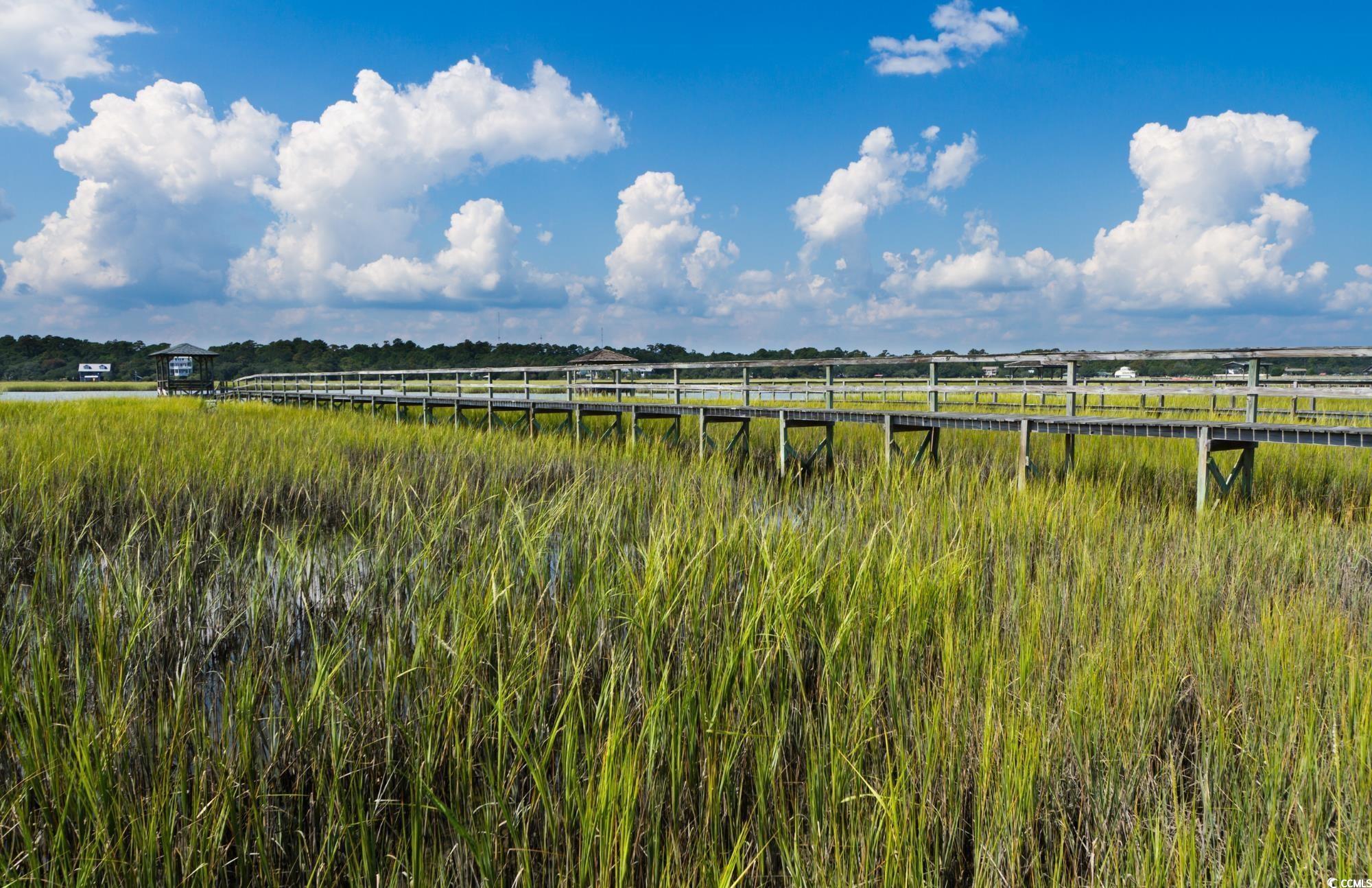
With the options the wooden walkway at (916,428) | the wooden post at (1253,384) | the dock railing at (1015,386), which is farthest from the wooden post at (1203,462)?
the wooden post at (1253,384)

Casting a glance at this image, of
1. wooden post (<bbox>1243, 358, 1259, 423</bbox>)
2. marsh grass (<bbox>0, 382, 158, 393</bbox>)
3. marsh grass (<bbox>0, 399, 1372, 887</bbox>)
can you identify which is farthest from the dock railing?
marsh grass (<bbox>0, 382, 158, 393</bbox>)

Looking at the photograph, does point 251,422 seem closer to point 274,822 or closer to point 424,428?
point 424,428

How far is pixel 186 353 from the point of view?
40.4m

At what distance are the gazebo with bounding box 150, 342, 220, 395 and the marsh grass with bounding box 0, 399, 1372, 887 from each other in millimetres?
41279

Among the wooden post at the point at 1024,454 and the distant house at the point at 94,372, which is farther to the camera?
the distant house at the point at 94,372

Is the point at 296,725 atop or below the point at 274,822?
atop

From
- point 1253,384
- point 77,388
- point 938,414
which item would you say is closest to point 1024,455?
point 938,414

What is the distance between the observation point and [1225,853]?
2221mm

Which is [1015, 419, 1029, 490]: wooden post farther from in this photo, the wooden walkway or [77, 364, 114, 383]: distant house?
[77, 364, 114, 383]: distant house

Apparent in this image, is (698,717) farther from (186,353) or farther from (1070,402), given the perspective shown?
(186,353)

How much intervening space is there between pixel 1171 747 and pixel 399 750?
2.81m

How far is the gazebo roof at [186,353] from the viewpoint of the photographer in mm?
40031

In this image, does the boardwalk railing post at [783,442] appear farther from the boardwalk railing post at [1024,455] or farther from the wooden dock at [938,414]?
the boardwalk railing post at [1024,455]

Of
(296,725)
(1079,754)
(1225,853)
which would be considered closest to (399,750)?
(296,725)
